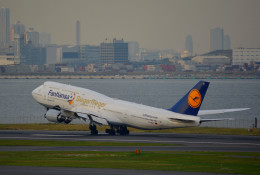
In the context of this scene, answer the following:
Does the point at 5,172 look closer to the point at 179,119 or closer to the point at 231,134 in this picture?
the point at 179,119

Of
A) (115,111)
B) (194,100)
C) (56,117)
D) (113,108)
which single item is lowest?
(56,117)

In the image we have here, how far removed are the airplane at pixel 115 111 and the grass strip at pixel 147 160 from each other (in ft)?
41.1

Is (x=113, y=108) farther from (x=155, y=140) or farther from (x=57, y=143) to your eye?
(x=57, y=143)

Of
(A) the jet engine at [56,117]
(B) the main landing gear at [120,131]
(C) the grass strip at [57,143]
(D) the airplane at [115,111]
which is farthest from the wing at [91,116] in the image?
(C) the grass strip at [57,143]

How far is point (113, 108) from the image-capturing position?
7606cm

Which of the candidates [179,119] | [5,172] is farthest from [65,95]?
[5,172]

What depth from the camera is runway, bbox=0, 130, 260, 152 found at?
60594 mm

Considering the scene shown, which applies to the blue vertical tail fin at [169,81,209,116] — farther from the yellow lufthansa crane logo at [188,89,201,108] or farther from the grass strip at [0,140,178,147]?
the grass strip at [0,140,178,147]

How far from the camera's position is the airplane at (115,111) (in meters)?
68.9

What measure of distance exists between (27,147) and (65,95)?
1919cm

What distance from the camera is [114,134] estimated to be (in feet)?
251

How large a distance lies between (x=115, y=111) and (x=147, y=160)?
24.5 metres

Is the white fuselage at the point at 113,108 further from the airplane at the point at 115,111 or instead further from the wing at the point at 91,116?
the wing at the point at 91,116

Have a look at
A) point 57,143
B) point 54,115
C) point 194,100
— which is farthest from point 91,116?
point 194,100
